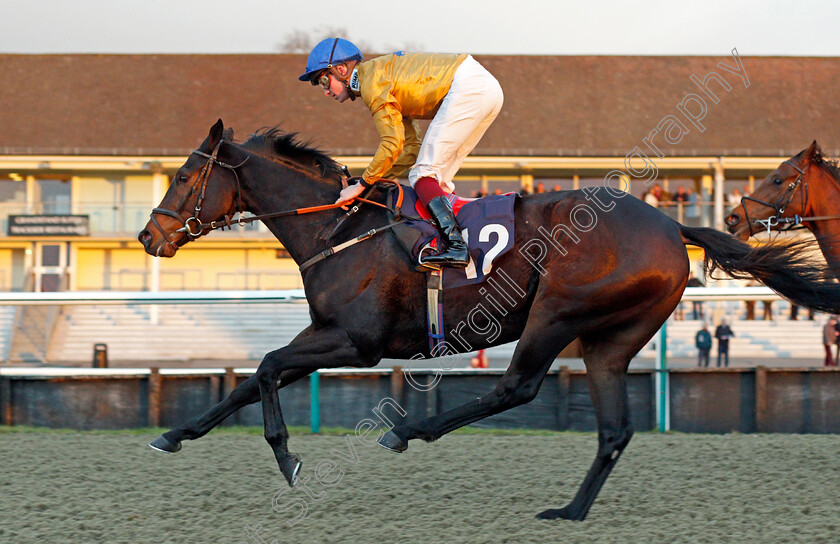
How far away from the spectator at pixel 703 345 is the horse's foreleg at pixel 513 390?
10.9 feet

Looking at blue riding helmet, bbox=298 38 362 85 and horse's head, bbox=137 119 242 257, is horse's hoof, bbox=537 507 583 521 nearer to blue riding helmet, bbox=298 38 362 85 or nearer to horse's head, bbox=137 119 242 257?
horse's head, bbox=137 119 242 257

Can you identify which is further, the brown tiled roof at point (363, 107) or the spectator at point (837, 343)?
the brown tiled roof at point (363, 107)

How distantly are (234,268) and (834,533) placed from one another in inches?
751

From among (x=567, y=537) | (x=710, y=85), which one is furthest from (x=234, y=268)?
(x=567, y=537)

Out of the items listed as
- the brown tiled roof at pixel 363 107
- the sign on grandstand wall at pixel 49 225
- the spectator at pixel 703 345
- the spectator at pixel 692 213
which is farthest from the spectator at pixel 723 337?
the sign on grandstand wall at pixel 49 225

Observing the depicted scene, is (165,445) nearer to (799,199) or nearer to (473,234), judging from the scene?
(473,234)

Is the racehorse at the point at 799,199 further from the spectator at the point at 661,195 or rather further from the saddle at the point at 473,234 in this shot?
the spectator at the point at 661,195

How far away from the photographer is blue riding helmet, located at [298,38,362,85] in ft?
13.1

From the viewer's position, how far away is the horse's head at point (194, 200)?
4.07m

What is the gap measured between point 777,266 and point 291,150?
7.45 ft

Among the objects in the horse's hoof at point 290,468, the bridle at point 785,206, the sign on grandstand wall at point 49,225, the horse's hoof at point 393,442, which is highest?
the sign on grandstand wall at point 49,225

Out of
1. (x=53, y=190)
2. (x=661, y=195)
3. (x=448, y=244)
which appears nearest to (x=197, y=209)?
(x=448, y=244)

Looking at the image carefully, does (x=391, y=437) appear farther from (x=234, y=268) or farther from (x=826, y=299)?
(x=234, y=268)

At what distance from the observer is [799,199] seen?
5.89 m
